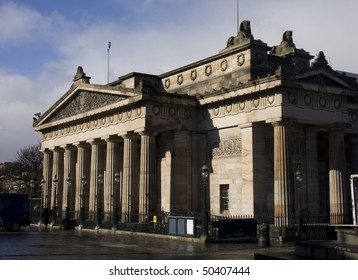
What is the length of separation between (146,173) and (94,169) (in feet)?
28.9

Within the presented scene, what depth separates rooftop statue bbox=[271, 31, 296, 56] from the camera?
4307 centimetres

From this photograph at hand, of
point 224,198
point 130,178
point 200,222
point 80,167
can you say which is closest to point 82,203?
point 80,167

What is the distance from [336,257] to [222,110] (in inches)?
923

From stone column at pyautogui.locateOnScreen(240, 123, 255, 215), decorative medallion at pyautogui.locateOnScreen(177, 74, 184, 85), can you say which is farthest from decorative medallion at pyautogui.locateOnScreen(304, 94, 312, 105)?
decorative medallion at pyautogui.locateOnScreen(177, 74, 184, 85)

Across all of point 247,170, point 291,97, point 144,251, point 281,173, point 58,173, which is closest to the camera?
point 144,251

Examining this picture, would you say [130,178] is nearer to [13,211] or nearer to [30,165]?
[13,211]

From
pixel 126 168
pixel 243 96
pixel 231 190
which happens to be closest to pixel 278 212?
pixel 231 190

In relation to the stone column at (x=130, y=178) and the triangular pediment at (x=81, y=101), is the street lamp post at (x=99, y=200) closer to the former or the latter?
the stone column at (x=130, y=178)

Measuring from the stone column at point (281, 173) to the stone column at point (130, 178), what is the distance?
11.3 m

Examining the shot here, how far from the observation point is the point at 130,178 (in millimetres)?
39438

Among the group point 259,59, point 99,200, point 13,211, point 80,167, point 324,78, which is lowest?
point 13,211

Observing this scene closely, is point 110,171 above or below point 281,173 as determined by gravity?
above

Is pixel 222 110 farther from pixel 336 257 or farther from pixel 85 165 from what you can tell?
pixel 336 257

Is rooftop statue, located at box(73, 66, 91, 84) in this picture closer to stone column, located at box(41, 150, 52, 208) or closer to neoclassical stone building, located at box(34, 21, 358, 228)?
neoclassical stone building, located at box(34, 21, 358, 228)
